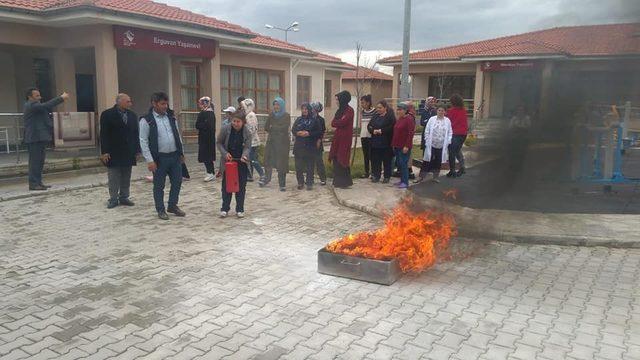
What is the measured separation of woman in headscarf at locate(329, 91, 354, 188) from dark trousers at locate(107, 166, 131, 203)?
3890 mm

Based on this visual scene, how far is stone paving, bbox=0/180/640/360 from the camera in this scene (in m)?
3.81

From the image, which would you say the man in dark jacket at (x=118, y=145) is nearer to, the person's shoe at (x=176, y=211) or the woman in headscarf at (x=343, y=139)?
the person's shoe at (x=176, y=211)

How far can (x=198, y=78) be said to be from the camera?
17625 mm

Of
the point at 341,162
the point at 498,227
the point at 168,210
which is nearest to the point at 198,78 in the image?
the point at 341,162

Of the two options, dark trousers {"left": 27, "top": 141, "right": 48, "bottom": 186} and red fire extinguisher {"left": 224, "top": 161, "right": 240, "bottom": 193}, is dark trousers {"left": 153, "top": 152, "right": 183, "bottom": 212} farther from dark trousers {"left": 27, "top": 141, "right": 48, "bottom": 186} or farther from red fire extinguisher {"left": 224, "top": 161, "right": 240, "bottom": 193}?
dark trousers {"left": 27, "top": 141, "right": 48, "bottom": 186}

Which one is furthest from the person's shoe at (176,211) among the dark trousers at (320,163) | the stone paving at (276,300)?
the dark trousers at (320,163)

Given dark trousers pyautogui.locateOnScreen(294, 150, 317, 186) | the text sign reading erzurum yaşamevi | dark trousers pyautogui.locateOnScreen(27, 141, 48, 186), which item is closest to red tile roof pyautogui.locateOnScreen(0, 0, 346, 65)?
the text sign reading erzurum yaşamevi

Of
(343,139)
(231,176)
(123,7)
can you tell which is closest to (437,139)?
(343,139)

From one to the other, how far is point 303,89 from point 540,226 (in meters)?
18.5

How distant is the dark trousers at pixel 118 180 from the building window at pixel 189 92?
8.34 metres

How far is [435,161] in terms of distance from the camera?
423 inches

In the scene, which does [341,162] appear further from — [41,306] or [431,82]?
[431,82]

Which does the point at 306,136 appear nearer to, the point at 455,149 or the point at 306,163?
the point at 306,163

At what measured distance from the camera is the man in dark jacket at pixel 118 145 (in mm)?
8211
